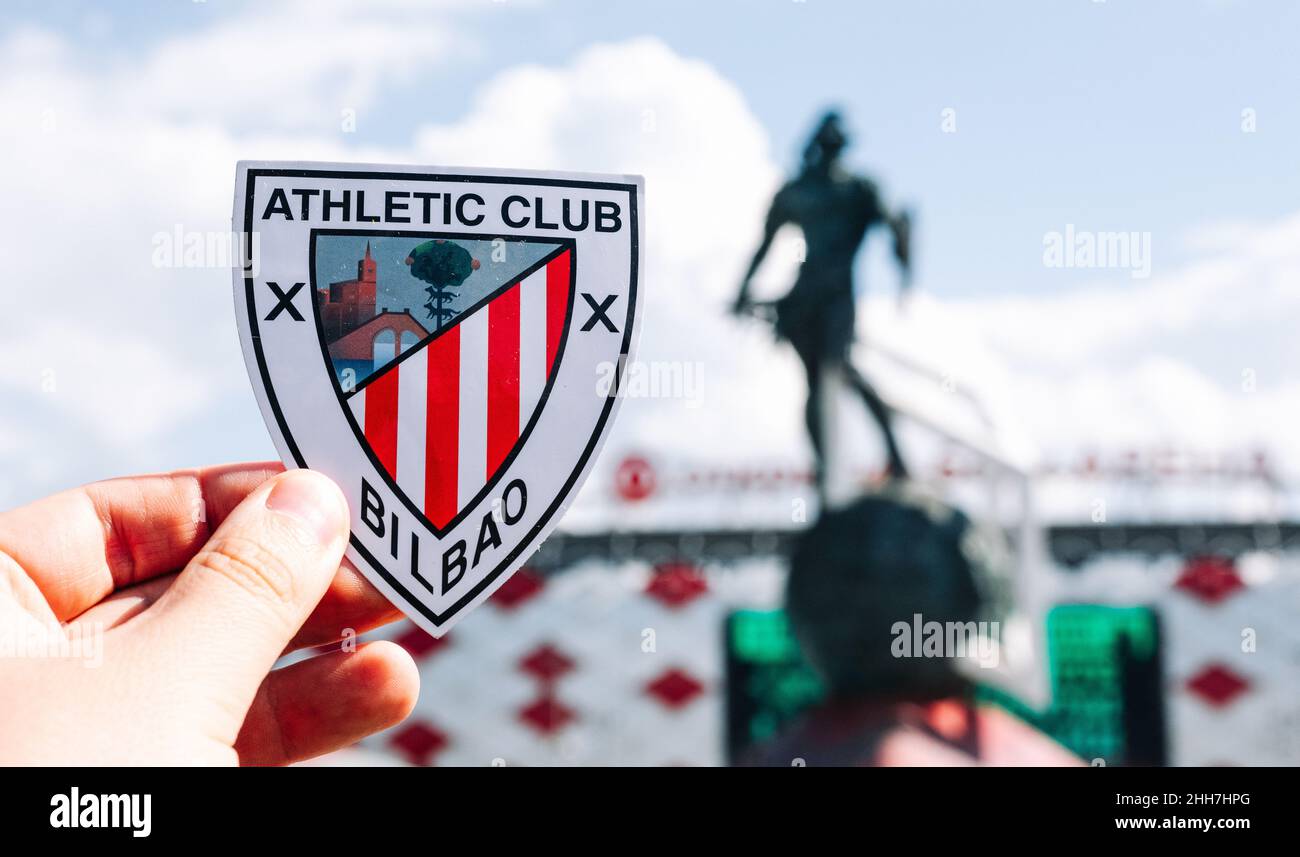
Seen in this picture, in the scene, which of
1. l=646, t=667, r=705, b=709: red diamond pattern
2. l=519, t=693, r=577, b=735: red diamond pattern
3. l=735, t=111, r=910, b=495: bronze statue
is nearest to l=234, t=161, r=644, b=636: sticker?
l=735, t=111, r=910, b=495: bronze statue

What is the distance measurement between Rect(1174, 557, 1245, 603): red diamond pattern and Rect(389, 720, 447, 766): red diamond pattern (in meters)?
5.07

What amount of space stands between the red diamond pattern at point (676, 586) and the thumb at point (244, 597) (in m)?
6.34

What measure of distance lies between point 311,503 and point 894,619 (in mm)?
2244

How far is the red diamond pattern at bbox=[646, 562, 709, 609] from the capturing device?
7598mm

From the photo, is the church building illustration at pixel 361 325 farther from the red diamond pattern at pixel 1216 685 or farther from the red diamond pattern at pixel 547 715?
the red diamond pattern at pixel 1216 685

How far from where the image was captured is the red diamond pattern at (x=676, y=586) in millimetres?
7598

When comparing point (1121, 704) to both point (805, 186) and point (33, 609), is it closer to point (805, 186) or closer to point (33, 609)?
point (805, 186)

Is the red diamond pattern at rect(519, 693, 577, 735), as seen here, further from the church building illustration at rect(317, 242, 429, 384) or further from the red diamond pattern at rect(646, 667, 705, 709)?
the church building illustration at rect(317, 242, 429, 384)

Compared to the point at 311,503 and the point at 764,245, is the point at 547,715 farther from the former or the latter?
the point at 311,503

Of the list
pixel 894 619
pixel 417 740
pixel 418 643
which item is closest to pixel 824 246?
pixel 894 619

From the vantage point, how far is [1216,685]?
23.5ft

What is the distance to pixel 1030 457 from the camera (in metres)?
4.12

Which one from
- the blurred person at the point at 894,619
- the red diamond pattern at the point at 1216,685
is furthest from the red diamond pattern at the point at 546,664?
the blurred person at the point at 894,619
